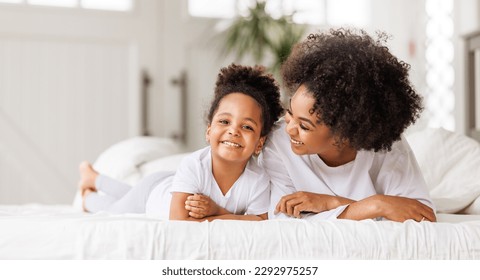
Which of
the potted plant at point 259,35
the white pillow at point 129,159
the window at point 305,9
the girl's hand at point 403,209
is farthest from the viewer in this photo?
the window at point 305,9

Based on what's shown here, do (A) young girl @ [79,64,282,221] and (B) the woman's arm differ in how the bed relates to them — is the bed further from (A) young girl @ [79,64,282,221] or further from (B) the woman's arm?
(A) young girl @ [79,64,282,221]

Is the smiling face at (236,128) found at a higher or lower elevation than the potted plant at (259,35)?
lower

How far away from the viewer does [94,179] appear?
2172mm

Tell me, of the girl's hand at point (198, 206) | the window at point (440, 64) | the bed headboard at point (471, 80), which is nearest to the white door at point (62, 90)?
the window at point (440, 64)

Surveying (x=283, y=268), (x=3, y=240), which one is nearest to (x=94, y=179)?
(x=3, y=240)

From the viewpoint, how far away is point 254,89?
1523mm

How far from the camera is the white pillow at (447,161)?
73.9 inches

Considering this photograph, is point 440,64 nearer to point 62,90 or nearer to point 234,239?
point 62,90

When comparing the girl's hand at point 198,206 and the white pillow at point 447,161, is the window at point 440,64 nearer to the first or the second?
the white pillow at point 447,161

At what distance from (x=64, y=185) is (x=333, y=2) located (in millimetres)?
2124

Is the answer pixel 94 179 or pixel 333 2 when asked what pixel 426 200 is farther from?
pixel 333 2

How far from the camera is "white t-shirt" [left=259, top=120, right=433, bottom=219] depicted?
147 centimetres

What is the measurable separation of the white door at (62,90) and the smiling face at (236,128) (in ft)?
7.06

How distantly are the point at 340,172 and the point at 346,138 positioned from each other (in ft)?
0.52
